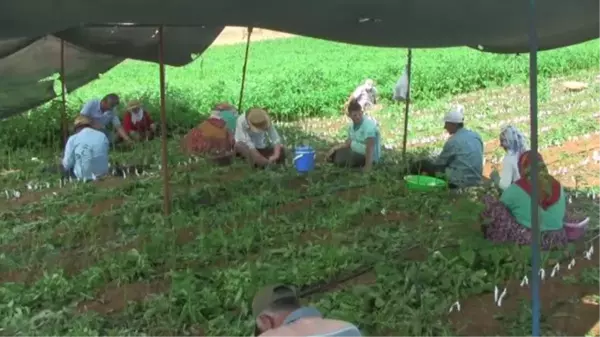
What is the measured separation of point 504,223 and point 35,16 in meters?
3.01

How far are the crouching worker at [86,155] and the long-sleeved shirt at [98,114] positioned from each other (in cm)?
78

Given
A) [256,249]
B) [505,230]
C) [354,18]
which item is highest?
[354,18]

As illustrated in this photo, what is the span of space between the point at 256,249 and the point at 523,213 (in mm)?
1689

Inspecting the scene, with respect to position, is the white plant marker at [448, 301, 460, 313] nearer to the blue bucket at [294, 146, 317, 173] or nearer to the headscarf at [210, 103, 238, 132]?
the blue bucket at [294, 146, 317, 173]

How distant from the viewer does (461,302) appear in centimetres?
432

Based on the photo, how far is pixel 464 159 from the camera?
7.03 meters

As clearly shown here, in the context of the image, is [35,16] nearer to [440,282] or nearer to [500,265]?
[440,282]

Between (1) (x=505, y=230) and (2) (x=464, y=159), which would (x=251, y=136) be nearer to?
(2) (x=464, y=159)

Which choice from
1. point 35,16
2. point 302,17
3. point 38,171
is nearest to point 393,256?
point 302,17

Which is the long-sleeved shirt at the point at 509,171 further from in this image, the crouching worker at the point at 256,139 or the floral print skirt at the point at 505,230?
the crouching worker at the point at 256,139

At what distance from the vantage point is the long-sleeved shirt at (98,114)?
8.31 metres

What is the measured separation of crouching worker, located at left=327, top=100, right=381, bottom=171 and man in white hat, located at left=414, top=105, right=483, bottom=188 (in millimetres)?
810

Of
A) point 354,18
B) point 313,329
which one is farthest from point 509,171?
point 313,329

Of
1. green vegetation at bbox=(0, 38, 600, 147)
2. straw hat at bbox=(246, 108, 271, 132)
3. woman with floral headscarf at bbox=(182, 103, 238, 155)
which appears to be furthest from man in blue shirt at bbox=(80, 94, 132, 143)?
straw hat at bbox=(246, 108, 271, 132)
